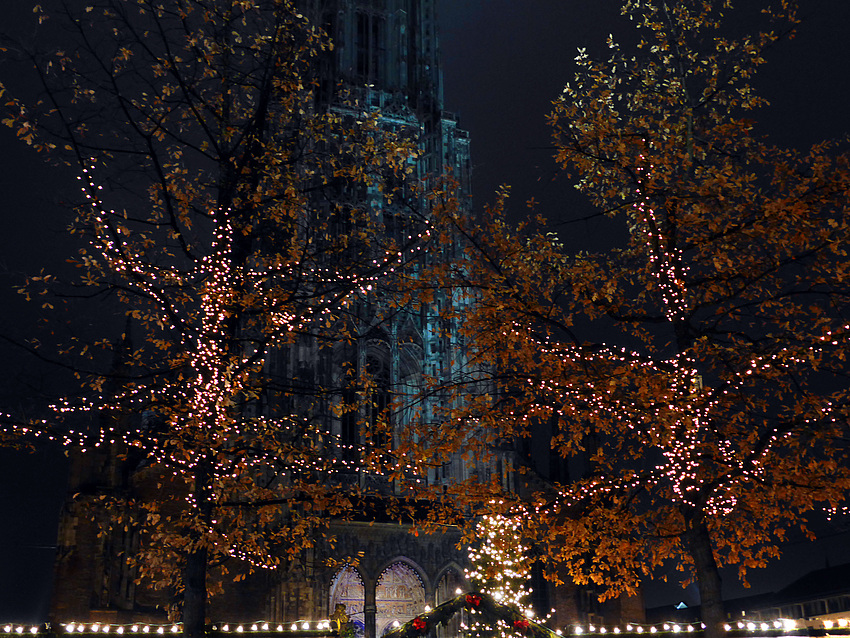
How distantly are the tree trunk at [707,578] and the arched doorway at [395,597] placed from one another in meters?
26.7

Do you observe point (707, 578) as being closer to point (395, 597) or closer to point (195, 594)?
point (195, 594)

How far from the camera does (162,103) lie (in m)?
14.1

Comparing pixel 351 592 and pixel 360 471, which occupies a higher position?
pixel 360 471

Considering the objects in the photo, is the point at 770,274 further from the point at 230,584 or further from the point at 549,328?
the point at 230,584

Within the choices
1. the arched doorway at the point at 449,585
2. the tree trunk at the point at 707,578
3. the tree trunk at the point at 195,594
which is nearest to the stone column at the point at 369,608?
the arched doorway at the point at 449,585

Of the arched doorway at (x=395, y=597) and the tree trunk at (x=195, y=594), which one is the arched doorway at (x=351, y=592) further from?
the tree trunk at (x=195, y=594)

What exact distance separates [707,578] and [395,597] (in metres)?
27.8

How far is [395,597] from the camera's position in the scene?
122 feet

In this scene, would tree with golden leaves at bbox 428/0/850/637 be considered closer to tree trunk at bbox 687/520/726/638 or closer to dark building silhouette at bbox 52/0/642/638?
tree trunk at bbox 687/520/726/638

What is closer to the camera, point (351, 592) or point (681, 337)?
point (681, 337)

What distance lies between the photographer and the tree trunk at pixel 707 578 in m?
11.4

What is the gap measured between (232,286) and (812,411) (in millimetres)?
8995

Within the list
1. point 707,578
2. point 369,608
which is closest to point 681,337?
point 707,578

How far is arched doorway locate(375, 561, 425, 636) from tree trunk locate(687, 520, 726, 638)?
87.5 feet
